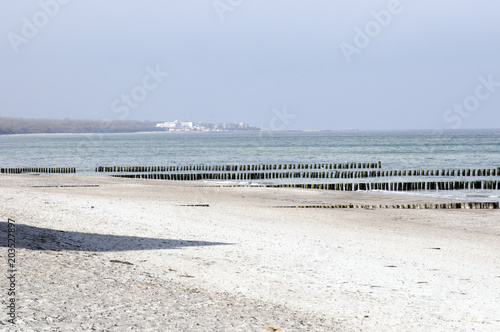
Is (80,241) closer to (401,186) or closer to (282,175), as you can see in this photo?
(401,186)

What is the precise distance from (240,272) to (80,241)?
363cm

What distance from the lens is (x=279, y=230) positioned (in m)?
15.8

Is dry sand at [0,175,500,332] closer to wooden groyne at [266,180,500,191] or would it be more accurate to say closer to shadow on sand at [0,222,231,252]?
shadow on sand at [0,222,231,252]

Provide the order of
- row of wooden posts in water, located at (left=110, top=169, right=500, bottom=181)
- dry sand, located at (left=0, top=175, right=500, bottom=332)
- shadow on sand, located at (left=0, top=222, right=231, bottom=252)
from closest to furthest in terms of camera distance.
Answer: dry sand, located at (left=0, top=175, right=500, bottom=332), shadow on sand, located at (left=0, top=222, right=231, bottom=252), row of wooden posts in water, located at (left=110, top=169, right=500, bottom=181)

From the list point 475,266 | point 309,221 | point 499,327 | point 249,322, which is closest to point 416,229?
point 309,221

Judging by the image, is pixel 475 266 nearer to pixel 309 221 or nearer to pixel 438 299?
pixel 438 299

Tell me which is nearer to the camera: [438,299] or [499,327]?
[499,327]

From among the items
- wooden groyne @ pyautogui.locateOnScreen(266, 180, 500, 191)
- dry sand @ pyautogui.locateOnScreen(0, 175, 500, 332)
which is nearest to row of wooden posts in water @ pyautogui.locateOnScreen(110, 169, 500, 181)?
wooden groyne @ pyautogui.locateOnScreen(266, 180, 500, 191)

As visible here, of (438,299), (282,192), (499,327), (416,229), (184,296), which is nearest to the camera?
(499,327)

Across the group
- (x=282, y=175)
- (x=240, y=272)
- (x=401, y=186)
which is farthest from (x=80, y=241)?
(x=282, y=175)

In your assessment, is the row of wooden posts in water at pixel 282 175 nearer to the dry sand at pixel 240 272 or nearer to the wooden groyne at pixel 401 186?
the wooden groyne at pixel 401 186

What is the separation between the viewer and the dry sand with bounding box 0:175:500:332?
24.6 feet

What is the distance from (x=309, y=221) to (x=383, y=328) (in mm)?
10671

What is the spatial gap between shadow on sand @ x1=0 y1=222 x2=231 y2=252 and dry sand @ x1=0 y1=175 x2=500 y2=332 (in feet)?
0.11
